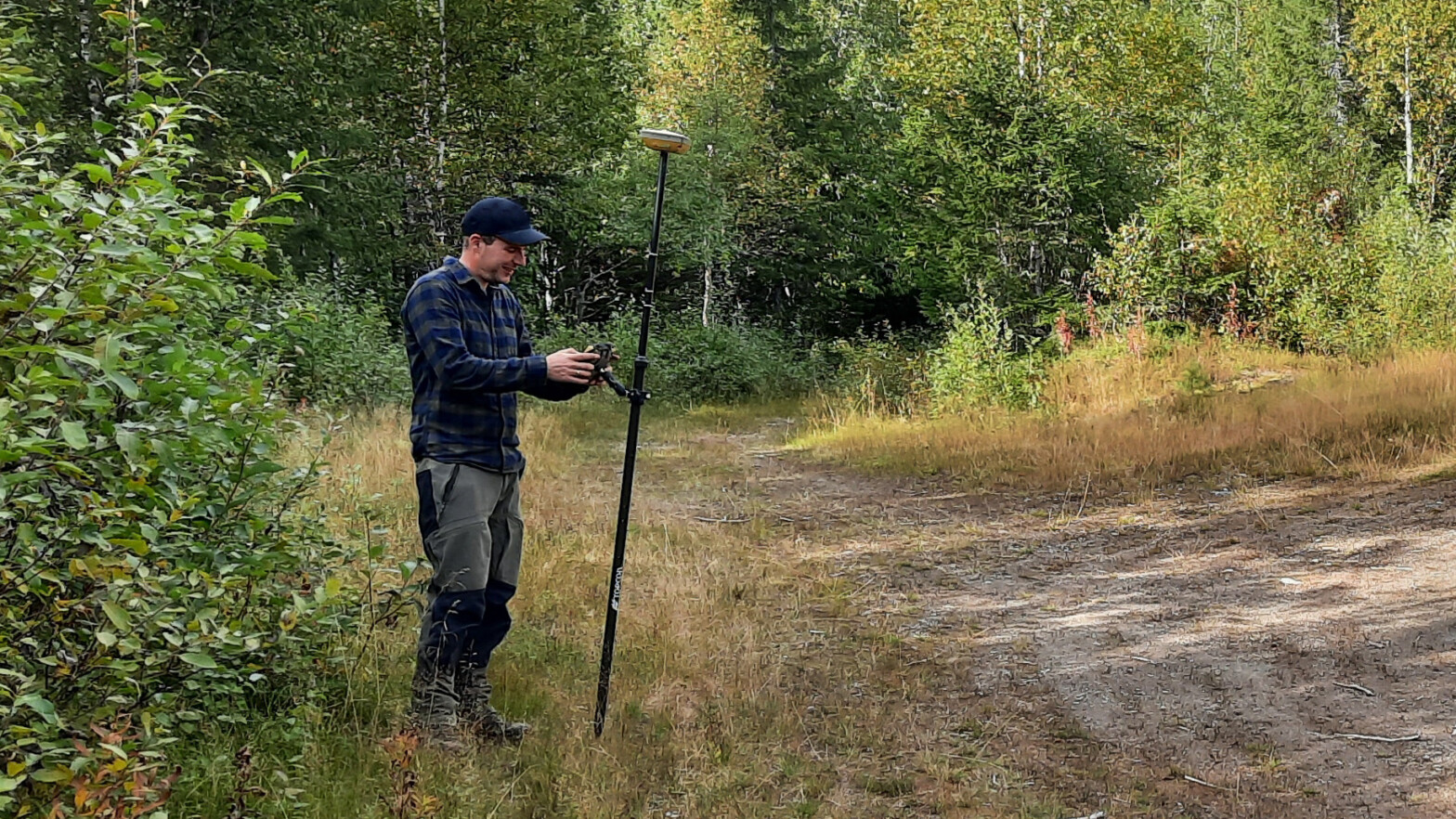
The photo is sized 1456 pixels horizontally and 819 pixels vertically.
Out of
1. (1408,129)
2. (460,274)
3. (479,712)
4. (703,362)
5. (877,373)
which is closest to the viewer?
(460,274)

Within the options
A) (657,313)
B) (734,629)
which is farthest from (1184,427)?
(657,313)

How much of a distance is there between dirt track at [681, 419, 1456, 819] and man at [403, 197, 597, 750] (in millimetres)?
1990

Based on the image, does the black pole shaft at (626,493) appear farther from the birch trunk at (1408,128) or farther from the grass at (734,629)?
the birch trunk at (1408,128)

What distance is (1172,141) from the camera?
24062 mm

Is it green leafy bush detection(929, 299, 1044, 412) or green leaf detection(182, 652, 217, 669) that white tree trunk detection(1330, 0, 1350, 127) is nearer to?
green leafy bush detection(929, 299, 1044, 412)

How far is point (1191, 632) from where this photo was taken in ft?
18.4

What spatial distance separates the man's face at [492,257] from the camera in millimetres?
4082

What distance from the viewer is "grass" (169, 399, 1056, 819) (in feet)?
11.8

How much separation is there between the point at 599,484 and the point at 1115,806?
6653 millimetres

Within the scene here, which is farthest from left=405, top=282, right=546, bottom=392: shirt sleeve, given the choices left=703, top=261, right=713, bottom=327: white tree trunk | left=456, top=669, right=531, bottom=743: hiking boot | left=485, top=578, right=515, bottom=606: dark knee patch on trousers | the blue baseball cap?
left=703, top=261, right=713, bottom=327: white tree trunk

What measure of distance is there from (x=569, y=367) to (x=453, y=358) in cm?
39

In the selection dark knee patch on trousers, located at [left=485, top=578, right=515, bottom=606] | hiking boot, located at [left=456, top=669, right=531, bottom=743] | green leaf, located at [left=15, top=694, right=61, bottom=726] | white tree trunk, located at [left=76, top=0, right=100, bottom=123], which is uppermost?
white tree trunk, located at [left=76, top=0, right=100, bottom=123]

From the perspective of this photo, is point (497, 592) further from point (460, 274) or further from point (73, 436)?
point (73, 436)

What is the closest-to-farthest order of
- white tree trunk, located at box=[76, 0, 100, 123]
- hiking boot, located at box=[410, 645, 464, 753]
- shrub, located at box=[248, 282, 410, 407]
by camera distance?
hiking boot, located at box=[410, 645, 464, 753] → shrub, located at box=[248, 282, 410, 407] → white tree trunk, located at box=[76, 0, 100, 123]
